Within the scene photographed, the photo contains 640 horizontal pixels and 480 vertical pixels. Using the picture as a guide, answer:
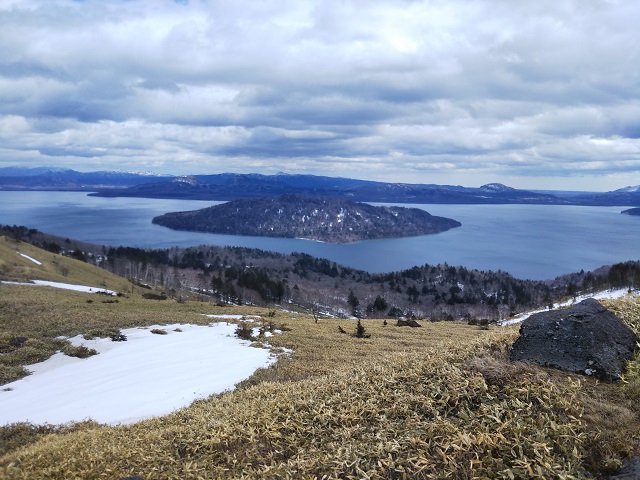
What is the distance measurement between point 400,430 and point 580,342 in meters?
3.51

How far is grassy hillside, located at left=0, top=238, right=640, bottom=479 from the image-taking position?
473cm

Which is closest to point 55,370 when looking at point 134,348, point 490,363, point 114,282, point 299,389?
point 134,348

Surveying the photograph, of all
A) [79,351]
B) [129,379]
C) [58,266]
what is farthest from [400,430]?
[58,266]

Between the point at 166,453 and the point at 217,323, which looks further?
the point at 217,323

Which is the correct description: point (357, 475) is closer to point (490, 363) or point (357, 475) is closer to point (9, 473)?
point (490, 363)

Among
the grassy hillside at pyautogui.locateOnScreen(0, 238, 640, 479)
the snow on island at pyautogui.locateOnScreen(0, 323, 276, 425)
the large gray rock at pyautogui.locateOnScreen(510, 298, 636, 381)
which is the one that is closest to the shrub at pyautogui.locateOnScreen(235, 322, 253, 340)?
the snow on island at pyautogui.locateOnScreen(0, 323, 276, 425)

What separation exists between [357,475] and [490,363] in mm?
2869

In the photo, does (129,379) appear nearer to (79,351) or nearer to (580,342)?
(79,351)

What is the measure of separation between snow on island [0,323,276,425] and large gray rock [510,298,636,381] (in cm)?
855

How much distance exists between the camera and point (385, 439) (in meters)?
5.46

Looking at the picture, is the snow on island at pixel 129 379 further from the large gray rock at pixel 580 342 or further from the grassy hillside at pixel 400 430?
the large gray rock at pixel 580 342

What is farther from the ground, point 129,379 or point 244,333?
point 129,379

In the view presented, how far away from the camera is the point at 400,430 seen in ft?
18.4

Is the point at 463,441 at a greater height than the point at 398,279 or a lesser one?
greater
